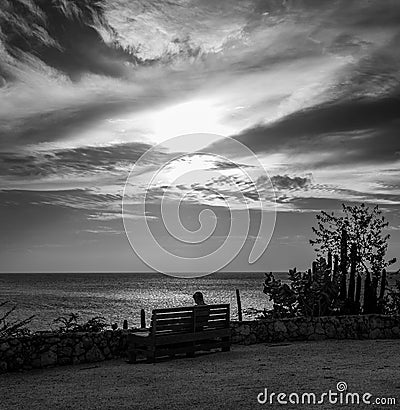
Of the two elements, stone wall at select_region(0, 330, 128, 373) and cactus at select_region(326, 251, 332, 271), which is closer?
stone wall at select_region(0, 330, 128, 373)

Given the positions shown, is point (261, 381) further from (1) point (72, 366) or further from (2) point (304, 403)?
(1) point (72, 366)

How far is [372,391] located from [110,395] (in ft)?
11.9

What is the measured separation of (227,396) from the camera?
26.2 feet

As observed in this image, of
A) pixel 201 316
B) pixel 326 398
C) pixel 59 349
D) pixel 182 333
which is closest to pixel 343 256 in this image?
pixel 201 316

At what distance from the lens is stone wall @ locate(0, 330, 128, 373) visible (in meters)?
10.8

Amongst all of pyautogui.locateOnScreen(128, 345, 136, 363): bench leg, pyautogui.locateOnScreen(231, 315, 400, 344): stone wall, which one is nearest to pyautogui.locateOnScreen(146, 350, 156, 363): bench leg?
pyautogui.locateOnScreen(128, 345, 136, 363): bench leg

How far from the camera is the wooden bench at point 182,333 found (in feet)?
37.3

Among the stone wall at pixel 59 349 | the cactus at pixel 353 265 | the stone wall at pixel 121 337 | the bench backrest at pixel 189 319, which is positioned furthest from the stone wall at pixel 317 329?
the cactus at pixel 353 265

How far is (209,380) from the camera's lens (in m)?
9.26

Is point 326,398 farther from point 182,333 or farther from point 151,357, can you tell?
point 182,333

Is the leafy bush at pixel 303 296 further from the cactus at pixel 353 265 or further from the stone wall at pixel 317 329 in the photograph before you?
the stone wall at pixel 317 329

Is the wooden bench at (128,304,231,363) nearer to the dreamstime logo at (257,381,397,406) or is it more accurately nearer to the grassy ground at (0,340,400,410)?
the grassy ground at (0,340,400,410)

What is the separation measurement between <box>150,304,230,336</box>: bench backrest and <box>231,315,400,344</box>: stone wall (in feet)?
3.42

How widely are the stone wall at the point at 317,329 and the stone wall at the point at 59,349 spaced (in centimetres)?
303
